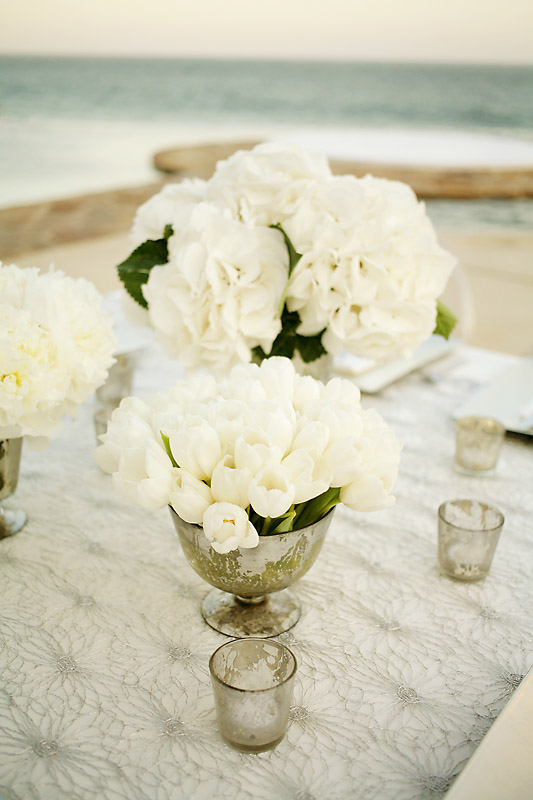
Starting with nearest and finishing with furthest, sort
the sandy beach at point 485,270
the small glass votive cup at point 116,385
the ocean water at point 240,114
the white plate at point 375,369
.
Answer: the small glass votive cup at point 116,385, the white plate at point 375,369, the sandy beach at point 485,270, the ocean water at point 240,114

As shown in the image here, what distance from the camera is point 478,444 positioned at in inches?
39.2

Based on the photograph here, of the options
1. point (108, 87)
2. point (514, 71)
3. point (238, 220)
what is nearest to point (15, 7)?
point (108, 87)

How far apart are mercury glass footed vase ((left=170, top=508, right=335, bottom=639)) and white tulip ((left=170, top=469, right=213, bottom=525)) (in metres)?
0.04

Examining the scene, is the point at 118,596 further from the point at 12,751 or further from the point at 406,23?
the point at 406,23

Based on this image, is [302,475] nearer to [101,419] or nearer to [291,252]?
[291,252]

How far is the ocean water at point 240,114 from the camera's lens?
7.77m

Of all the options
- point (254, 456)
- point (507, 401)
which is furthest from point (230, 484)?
point (507, 401)

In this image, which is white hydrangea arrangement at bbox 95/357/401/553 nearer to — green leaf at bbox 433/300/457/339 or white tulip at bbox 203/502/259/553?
white tulip at bbox 203/502/259/553

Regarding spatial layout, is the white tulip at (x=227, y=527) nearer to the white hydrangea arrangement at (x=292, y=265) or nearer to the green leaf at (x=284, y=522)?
the green leaf at (x=284, y=522)

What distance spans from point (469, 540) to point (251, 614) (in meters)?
0.26

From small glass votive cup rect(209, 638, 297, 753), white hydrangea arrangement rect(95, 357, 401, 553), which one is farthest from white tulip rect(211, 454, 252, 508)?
small glass votive cup rect(209, 638, 297, 753)

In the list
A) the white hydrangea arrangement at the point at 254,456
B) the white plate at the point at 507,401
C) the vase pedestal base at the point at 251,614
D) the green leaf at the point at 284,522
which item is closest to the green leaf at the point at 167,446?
the white hydrangea arrangement at the point at 254,456

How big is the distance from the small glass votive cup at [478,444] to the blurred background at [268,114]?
0.75 meters

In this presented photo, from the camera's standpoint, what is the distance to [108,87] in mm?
18391
